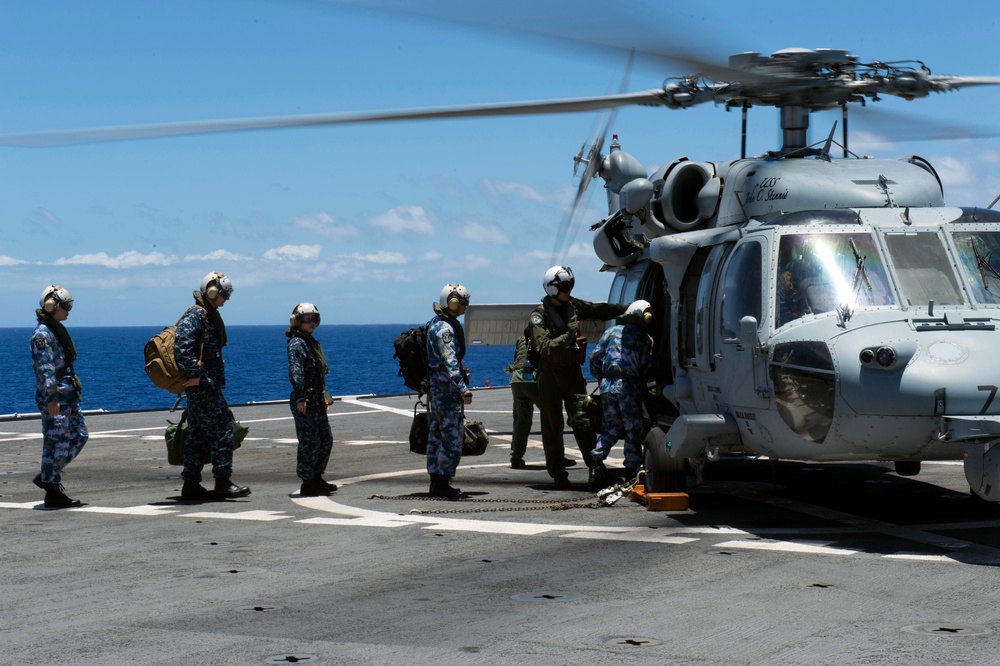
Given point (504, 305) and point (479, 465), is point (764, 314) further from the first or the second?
point (504, 305)

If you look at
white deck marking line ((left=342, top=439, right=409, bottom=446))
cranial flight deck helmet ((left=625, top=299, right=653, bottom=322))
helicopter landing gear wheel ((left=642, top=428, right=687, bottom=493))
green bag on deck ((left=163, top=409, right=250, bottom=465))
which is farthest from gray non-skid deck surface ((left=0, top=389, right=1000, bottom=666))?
white deck marking line ((left=342, top=439, right=409, bottom=446))

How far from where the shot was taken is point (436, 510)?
10961mm

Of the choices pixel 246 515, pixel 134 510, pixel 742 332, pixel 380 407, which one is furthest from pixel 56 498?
pixel 380 407

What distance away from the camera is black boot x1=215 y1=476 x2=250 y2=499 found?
473 inches

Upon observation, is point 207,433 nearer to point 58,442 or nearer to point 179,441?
point 179,441

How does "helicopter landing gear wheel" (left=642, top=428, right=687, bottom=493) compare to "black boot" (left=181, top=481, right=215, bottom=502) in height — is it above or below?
above

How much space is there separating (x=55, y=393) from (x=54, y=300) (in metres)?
0.90

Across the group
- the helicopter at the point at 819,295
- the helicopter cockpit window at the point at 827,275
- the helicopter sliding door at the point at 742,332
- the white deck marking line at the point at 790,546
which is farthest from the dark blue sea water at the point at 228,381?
the white deck marking line at the point at 790,546

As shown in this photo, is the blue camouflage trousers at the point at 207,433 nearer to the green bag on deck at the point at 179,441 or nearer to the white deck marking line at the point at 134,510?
the green bag on deck at the point at 179,441

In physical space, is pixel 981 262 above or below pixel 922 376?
above

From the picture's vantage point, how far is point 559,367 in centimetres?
1236

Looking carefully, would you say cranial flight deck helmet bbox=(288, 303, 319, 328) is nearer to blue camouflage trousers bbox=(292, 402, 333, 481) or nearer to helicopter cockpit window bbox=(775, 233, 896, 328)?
blue camouflage trousers bbox=(292, 402, 333, 481)

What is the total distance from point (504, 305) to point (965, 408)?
16.2m

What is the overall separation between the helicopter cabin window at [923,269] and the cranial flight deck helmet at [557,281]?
365cm
